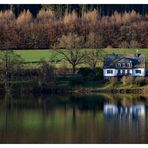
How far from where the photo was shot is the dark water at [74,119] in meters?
22.8

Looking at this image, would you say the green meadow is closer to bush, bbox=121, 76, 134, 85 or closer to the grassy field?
the grassy field

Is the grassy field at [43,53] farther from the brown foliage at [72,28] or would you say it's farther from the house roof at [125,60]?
the house roof at [125,60]

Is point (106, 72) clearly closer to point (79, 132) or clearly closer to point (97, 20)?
point (97, 20)

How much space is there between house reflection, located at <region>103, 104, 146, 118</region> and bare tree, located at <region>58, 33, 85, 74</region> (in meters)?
11.9

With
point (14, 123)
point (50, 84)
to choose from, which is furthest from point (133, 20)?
point (14, 123)

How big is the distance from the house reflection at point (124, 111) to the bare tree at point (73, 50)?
1194cm

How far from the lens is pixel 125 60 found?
150ft

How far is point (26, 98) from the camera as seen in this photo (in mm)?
36969

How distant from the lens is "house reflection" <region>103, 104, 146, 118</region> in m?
29.4

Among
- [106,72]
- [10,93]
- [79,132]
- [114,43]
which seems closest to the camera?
[79,132]

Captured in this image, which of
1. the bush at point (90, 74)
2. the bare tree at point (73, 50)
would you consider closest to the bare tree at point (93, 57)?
the bare tree at point (73, 50)

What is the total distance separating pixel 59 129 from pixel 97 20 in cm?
3031

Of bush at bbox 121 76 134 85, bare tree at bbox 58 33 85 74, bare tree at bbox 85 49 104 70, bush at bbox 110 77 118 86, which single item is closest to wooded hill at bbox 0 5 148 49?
bare tree at bbox 58 33 85 74

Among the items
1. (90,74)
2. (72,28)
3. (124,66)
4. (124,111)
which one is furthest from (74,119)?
(72,28)
